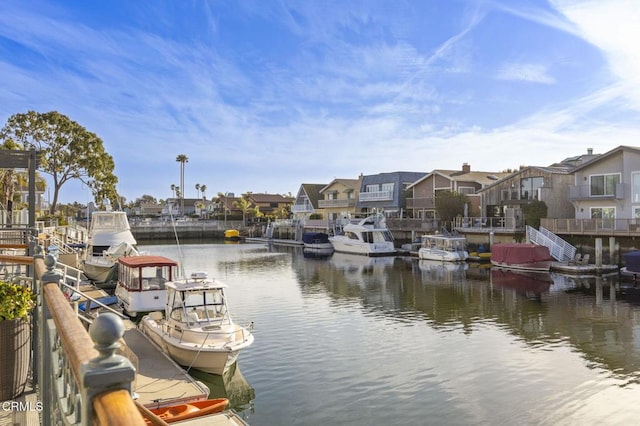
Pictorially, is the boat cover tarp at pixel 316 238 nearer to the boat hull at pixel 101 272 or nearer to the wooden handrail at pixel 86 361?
the boat hull at pixel 101 272

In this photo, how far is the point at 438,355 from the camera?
19141 millimetres

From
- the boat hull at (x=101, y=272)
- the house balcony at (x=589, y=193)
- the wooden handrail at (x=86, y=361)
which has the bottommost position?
the boat hull at (x=101, y=272)

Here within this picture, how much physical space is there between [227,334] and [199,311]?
1.61m

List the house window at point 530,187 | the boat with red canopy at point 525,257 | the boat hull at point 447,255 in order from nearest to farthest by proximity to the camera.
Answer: the boat with red canopy at point 525,257
the boat hull at point 447,255
the house window at point 530,187

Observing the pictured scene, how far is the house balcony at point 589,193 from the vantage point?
44.0 meters

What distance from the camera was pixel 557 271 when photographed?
139 ft

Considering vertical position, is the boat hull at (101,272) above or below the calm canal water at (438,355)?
above

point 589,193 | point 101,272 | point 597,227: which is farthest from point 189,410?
point 589,193

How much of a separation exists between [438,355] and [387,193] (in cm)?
5816

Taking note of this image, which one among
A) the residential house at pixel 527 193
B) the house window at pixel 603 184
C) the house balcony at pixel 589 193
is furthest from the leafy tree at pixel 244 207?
the house window at pixel 603 184

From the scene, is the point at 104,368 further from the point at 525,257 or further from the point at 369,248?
the point at 369,248

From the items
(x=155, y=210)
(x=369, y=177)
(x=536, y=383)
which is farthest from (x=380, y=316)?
(x=155, y=210)

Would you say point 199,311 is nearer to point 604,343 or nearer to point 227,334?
point 227,334

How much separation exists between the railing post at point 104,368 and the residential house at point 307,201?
89066mm
